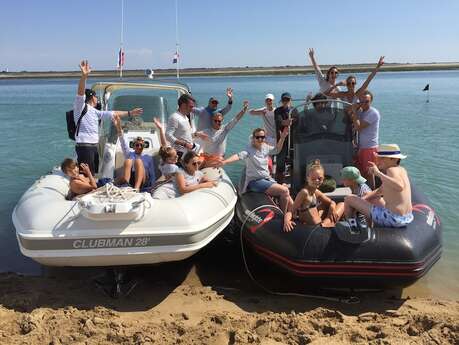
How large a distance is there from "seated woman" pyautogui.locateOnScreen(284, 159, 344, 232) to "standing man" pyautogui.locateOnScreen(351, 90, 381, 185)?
1.35 meters

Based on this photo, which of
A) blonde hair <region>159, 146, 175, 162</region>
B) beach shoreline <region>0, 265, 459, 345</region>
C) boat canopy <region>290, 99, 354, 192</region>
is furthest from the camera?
boat canopy <region>290, 99, 354, 192</region>

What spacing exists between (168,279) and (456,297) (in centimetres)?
298

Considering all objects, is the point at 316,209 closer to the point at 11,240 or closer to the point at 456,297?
the point at 456,297

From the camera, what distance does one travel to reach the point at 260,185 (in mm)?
5074

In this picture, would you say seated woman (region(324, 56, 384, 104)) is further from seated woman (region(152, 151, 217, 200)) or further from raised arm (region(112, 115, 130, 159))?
raised arm (region(112, 115, 130, 159))

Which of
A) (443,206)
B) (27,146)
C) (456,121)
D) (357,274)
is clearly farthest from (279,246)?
(456,121)

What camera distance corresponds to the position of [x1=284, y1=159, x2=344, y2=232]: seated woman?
14.1 ft

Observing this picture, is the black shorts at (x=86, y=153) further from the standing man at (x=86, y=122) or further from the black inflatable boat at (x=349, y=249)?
the black inflatable boat at (x=349, y=249)

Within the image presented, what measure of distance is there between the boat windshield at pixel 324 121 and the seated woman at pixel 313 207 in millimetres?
1348

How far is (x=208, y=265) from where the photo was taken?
5109 mm

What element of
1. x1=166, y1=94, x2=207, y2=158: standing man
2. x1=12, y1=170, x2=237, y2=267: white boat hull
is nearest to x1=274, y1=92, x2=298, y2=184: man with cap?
x1=166, y1=94, x2=207, y2=158: standing man

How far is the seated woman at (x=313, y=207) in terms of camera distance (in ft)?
14.1

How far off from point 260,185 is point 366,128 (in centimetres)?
179

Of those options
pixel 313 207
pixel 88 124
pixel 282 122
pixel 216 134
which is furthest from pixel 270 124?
pixel 88 124
